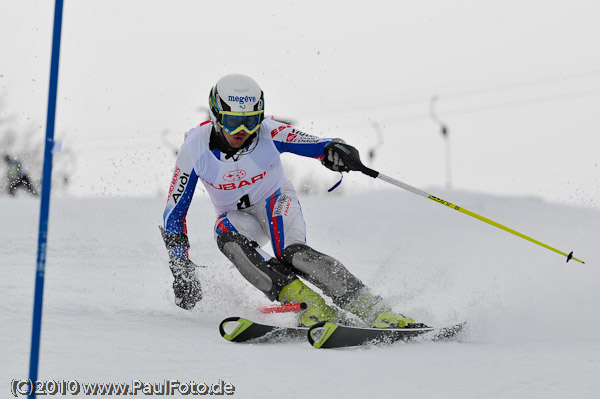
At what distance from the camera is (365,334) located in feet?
11.1

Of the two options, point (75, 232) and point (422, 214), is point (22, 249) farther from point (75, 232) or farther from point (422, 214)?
point (422, 214)

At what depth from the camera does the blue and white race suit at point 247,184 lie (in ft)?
14.0

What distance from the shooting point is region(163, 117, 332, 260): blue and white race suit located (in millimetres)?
4254

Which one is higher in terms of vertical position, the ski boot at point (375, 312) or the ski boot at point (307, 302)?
the ski boot at point (375, 312)

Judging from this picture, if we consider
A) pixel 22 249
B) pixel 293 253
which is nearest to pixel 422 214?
pixel 22 249

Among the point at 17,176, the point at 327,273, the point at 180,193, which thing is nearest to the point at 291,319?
the point at 327,273

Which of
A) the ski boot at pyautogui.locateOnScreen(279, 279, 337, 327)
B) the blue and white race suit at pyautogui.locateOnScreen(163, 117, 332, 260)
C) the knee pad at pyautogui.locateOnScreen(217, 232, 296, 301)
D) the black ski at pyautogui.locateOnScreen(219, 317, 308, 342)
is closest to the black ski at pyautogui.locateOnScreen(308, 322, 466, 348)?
the black ski at pyautogui.locateOnScreen(219, 317, 308, 342)

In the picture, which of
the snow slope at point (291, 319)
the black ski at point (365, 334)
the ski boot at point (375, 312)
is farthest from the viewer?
the ski boot at point (375, 312)

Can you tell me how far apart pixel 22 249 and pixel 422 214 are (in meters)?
5.79

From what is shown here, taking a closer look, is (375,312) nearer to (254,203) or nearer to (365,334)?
(365,334)

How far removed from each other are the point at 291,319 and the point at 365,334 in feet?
3.19

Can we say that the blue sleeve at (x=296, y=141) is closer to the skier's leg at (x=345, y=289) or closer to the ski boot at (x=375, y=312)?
the skier's leg at (x=345, y=289)

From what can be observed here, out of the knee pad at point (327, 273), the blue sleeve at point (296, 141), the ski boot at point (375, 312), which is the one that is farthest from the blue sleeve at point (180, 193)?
the ski boot at point (375, 312)

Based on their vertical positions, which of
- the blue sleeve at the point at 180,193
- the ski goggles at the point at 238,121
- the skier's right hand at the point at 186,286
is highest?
the ski goggles at the point at 238,121
